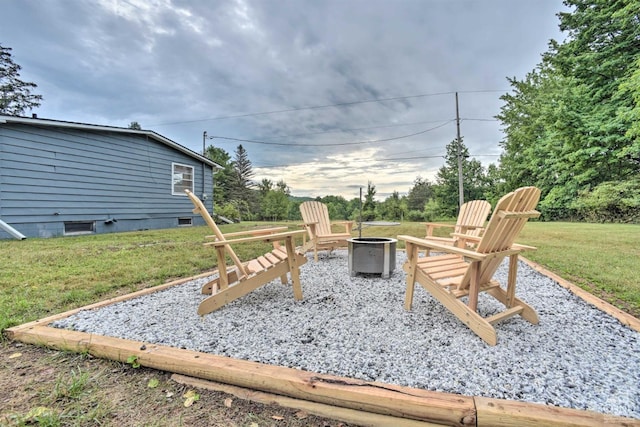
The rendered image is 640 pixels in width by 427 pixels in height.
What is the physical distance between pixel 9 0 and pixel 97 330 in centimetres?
903

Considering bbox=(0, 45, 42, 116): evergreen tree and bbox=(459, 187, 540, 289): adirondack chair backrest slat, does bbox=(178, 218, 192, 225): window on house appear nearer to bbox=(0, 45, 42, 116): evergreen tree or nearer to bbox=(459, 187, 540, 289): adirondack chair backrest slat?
bbox=(459, 187, 540, 289): adirondack chair backrest slat

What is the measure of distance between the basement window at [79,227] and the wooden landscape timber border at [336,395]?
7.09 meters

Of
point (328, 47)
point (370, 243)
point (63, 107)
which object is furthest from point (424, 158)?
point (63, 107)

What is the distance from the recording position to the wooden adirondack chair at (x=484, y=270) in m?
1.75

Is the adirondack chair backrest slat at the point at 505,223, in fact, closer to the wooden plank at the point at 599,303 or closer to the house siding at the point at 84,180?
the wooden plank at the point at 599,303

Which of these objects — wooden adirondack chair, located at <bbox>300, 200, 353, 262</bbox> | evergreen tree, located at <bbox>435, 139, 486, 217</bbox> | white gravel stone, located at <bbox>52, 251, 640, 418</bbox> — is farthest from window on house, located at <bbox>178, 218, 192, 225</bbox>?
evergreen tree, located at <bbox>435, 139, 486, 217</bbox>

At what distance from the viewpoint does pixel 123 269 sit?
3480 millimetres

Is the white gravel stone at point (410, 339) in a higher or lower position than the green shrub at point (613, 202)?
lower

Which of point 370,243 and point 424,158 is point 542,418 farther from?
point 424,158

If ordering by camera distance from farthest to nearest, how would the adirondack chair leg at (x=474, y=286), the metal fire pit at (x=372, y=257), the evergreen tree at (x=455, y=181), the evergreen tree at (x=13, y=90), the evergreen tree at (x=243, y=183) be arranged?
the evergreen tree at (x=243, y=183)
the evergreen tree at (x=455, y=181)
the evergreen tree at (x=13, y=90)
the metal fire pit at (x=372, y=257)
the adirondack chair leg at (x=474, y=286)

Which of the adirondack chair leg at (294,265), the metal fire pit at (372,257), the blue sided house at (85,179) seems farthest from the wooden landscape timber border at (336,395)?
the blue sided house at (85,179)

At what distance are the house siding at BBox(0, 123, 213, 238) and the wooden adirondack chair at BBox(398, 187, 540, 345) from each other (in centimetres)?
828

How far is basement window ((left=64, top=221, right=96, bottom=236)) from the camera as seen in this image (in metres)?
7.04

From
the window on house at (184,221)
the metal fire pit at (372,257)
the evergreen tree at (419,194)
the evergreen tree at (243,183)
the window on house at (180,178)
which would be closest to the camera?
the metal fire pit at (372,257)
